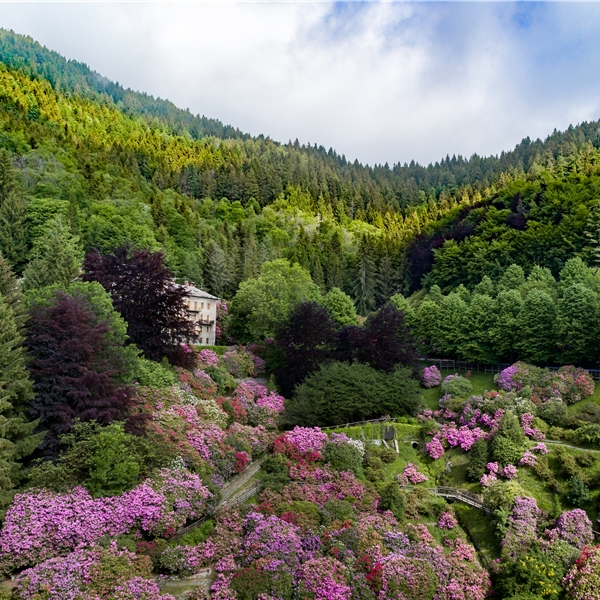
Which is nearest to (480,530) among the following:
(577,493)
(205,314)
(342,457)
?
(577,493)

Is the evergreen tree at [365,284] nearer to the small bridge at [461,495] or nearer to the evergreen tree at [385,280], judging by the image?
the evergreen tree at [385,280]

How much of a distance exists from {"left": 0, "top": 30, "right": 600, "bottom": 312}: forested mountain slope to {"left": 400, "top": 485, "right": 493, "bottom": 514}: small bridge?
4231cm

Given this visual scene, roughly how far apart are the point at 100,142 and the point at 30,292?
9761 cm

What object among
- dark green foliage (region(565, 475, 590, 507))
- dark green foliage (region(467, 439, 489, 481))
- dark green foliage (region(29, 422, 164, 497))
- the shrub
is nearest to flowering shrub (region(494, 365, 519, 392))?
the shrub

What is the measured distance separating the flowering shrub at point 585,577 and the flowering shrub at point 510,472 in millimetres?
6428

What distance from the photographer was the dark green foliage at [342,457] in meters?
30.8

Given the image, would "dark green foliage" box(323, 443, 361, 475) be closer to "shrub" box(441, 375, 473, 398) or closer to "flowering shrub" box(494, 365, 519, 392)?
"shrub" box(441, 375, 473, 398)

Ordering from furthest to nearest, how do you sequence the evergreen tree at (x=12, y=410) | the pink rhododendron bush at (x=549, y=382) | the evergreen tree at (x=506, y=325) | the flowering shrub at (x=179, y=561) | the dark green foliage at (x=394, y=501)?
the evergreen tree at (x=506, y=325) < the pink rhododendron bush at (x=549, y=382) < the dark green foliage at (x=394, y=501) < the flowering shrub at (x=179, y=561) < the evergreen tree at (x=12, y=410)

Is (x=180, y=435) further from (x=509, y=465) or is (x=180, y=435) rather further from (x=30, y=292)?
(x=509, y=465)

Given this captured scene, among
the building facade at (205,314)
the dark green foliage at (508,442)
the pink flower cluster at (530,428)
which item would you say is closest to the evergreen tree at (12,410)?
the dark green foliage at (508,442)

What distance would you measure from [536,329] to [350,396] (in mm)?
19392

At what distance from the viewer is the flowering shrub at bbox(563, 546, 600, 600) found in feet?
66.4

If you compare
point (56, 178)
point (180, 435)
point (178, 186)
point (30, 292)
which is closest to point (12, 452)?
point (180, 435)

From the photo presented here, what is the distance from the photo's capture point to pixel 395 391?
3872 cm
